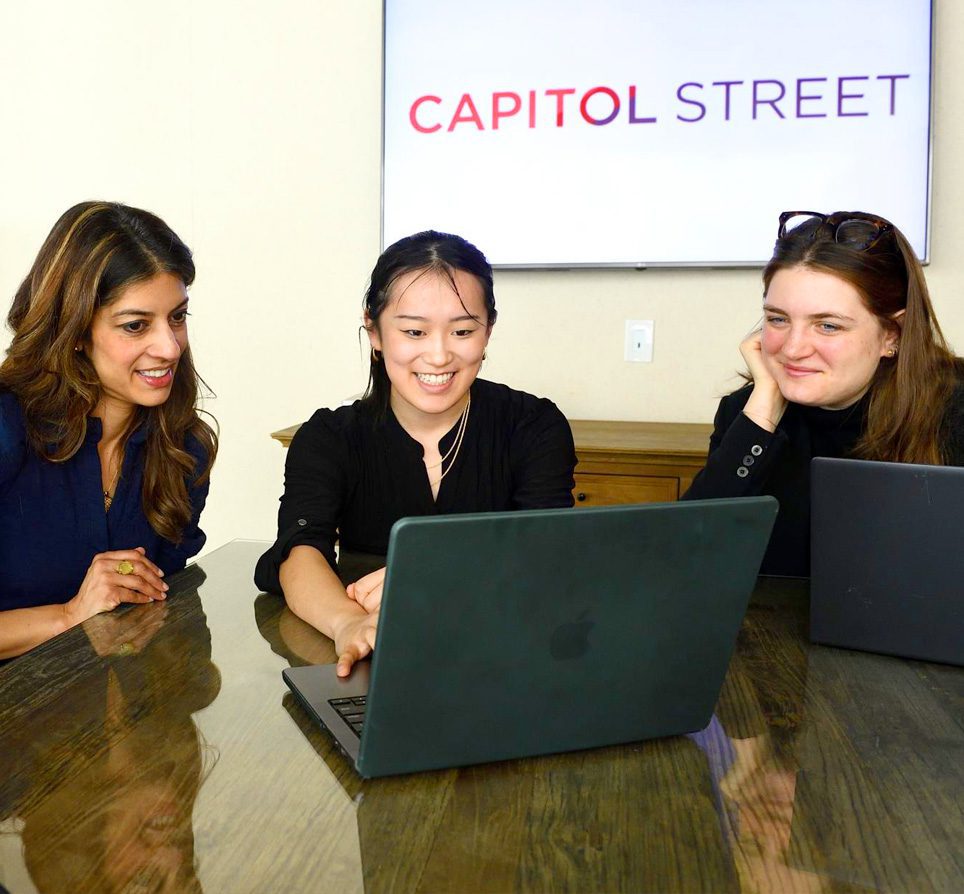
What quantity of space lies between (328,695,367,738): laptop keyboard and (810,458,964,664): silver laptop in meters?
0.54

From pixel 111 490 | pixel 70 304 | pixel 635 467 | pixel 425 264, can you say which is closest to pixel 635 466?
pixel 635 467

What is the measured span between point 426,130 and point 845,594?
78.3 inches

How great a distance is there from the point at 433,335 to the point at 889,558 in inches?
31.6

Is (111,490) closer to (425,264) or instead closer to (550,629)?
(425,264)

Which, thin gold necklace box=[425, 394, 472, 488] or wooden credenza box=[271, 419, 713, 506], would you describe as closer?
thin gold necklace box=[425, 394, 472, 488]

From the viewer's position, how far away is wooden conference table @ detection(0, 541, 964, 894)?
74 cm

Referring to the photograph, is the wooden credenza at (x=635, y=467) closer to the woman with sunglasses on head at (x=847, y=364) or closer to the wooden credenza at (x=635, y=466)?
the wooden credenza at (x=635, y=466)

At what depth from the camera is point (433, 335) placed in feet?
5.62

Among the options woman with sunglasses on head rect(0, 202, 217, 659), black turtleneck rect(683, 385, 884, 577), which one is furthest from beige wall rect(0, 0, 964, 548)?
woman with sunglasses on head rect(0, 202, 217, 659)

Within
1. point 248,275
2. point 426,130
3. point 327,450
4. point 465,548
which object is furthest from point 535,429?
point 248,275

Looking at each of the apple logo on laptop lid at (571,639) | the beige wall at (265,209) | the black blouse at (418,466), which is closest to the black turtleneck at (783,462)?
the black blouse at (418,466)

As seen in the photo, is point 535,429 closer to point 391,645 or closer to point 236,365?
point 391,645

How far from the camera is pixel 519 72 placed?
2787mm

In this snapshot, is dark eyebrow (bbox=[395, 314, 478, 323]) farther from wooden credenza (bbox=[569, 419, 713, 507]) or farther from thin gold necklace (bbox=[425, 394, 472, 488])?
wooden credenza (bbox=[569, 419, 713, 507])
